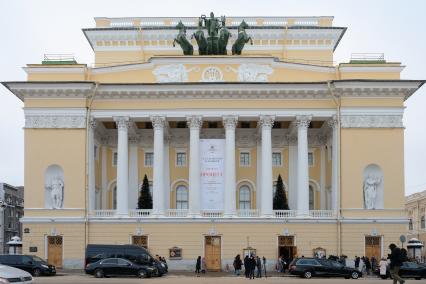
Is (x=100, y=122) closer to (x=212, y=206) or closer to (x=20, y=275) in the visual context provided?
(x=212, y=206)

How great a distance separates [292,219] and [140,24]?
2083 cm

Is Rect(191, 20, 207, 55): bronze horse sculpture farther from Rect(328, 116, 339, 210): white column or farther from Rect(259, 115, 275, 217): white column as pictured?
Result: Rect(328, 116, 339, 210): white column

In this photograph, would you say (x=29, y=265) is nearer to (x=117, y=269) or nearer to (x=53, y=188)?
(x=117, y=269)

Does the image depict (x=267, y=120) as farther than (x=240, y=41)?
No

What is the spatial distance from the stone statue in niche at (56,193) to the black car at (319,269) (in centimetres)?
1723

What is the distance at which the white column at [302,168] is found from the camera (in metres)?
52.8

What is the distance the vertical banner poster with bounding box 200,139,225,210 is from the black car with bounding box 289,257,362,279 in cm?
1004

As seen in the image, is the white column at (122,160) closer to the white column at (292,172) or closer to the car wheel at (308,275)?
the white column at (292,172)

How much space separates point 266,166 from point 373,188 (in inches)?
291

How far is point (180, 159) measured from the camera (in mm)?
58875

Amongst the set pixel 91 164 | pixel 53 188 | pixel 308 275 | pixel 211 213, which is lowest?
pixel 308 275

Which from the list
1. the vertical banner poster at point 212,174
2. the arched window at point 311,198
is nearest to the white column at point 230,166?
the vertical banner poster at point 212,174

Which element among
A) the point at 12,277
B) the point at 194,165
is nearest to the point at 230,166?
the point at 194,165

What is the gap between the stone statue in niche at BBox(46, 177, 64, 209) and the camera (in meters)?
52.4
